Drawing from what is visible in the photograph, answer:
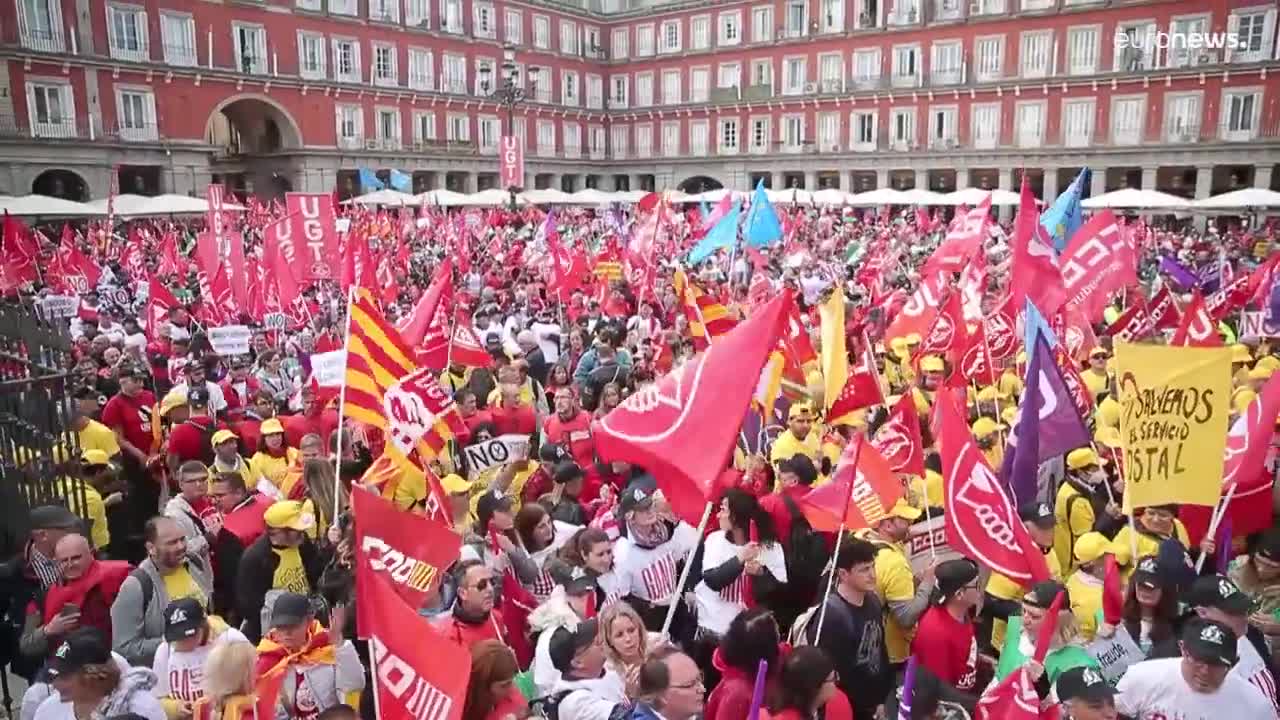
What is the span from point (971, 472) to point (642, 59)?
53.8 meters

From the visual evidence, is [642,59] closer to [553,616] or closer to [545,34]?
[545,34]

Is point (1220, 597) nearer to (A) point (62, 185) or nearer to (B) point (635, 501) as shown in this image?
(B) point (635, 501)

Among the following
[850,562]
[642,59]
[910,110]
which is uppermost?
[642,59]

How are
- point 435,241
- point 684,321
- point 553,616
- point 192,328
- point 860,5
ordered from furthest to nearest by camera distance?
point 860,5, point 435,241, point 192,328, point 684,321, point 553,616

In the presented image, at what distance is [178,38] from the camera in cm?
3781

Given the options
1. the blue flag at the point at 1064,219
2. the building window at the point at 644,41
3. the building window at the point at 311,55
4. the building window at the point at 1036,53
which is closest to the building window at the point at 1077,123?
the building window at the point at 1036,53

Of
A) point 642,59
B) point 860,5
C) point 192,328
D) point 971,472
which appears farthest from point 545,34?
point 971,472

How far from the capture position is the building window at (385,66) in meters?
45.3

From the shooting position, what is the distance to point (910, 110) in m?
46.2

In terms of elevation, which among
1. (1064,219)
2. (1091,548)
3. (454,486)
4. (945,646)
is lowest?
(945,646)

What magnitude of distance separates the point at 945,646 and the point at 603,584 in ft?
5.84

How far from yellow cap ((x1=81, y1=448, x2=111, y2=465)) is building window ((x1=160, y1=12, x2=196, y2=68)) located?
120 feet

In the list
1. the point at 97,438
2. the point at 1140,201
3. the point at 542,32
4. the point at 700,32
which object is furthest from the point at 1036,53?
the point at 97,438

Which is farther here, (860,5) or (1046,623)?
(860,5)
